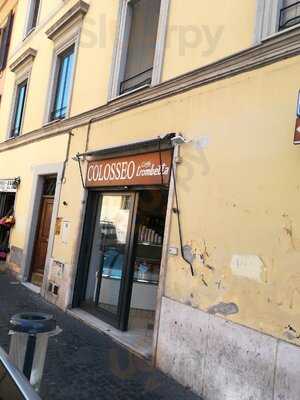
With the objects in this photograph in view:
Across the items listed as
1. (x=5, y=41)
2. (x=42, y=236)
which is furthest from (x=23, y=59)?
(x=42, y=236)

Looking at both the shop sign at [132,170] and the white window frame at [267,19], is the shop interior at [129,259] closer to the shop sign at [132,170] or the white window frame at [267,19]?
the shop sign at [132,170]

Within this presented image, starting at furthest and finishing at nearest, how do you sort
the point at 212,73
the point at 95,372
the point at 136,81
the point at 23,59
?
the point at 23,59 → the point at 136,81 → the point at 212,73 → the point at 95,372

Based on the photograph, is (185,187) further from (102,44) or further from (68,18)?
(68,18)

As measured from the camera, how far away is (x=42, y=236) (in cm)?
1055

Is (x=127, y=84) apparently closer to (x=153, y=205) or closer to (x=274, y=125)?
(x=153, y=205)

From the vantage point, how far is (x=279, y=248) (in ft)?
14.0

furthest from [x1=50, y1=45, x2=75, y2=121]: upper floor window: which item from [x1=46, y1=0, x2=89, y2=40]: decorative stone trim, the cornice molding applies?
the cornice molding

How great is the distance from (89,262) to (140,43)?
376 cm

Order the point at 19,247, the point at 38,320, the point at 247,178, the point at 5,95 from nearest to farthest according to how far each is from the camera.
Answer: the point at 38,320, the point at 247,178, the point at 19,247, the point at 5,95

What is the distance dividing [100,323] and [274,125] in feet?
13.7

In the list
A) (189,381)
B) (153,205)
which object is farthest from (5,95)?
(189,381)

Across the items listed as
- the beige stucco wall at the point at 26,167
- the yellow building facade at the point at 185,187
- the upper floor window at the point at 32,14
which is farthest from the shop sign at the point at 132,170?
the upper floor window at the point at 32,14

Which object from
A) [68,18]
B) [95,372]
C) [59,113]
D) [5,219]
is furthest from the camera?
[5,219]

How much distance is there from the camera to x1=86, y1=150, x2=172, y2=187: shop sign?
610 centimetres
